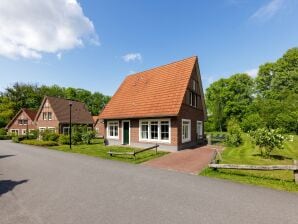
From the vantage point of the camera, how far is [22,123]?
51.5 metres

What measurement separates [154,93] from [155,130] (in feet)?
12.6

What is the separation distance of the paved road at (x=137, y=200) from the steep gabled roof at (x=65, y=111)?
32.5 meters

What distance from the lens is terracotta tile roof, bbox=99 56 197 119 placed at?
18.9m

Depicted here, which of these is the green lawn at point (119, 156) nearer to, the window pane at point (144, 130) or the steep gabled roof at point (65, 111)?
the window pane at point (144, 130)

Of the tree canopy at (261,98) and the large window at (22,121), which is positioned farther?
the large window at (22,121)

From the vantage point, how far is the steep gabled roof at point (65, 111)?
132 ft

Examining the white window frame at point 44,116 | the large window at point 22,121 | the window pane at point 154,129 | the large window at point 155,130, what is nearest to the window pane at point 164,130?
the large window at point 155,130

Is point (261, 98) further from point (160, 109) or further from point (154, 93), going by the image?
point (160, 109)

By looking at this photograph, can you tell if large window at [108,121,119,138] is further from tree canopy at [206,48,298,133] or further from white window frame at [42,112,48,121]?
tree canopy at [206,48,298,133]

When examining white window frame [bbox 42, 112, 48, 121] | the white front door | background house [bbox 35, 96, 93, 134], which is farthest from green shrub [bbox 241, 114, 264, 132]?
white window frame [bbox 42, 112, 48, 121]

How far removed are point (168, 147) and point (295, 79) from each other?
42871mm

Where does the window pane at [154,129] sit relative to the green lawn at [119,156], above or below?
above

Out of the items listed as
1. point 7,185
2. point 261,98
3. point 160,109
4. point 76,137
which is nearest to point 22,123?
point 76,137

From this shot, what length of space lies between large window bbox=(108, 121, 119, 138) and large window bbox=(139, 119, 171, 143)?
3.56m
